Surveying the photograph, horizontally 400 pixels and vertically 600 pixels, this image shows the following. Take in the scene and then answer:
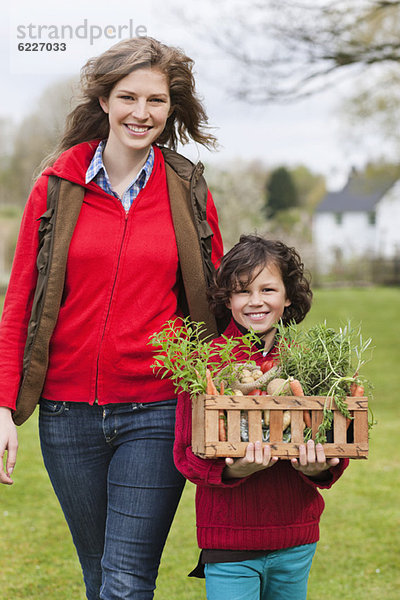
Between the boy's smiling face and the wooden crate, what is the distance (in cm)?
45

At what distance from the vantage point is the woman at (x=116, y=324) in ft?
9.10

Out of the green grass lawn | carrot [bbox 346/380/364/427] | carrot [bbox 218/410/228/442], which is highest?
carrot [bbox 346/380/364/427]

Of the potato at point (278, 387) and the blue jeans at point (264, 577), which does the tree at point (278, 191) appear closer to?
the blue jeans at point (264, 577)

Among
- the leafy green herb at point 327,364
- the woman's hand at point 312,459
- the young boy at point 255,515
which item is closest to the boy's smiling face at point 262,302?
the young boy at point 255,515

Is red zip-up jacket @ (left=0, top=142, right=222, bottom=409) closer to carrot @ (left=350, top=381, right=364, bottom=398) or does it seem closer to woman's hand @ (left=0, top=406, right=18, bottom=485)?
woman's hand @ (left=0, top=406, right=18, bottom=485)

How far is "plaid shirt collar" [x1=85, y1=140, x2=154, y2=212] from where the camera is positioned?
114 inches

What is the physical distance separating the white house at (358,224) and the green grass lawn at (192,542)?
36.8ft

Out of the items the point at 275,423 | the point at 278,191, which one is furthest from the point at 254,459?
the point at 278,191

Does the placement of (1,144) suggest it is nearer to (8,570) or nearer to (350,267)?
(350,267)

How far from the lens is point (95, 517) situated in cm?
294

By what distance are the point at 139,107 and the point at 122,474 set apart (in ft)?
4.17

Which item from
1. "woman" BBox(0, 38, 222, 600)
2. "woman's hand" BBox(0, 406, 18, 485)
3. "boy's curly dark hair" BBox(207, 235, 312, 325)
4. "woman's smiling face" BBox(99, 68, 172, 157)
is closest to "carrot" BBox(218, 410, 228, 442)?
"woman" BBox(0, 38, 222, 600)

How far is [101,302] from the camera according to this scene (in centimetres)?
278

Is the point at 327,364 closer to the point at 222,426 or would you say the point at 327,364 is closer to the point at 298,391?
the point at 298,391
